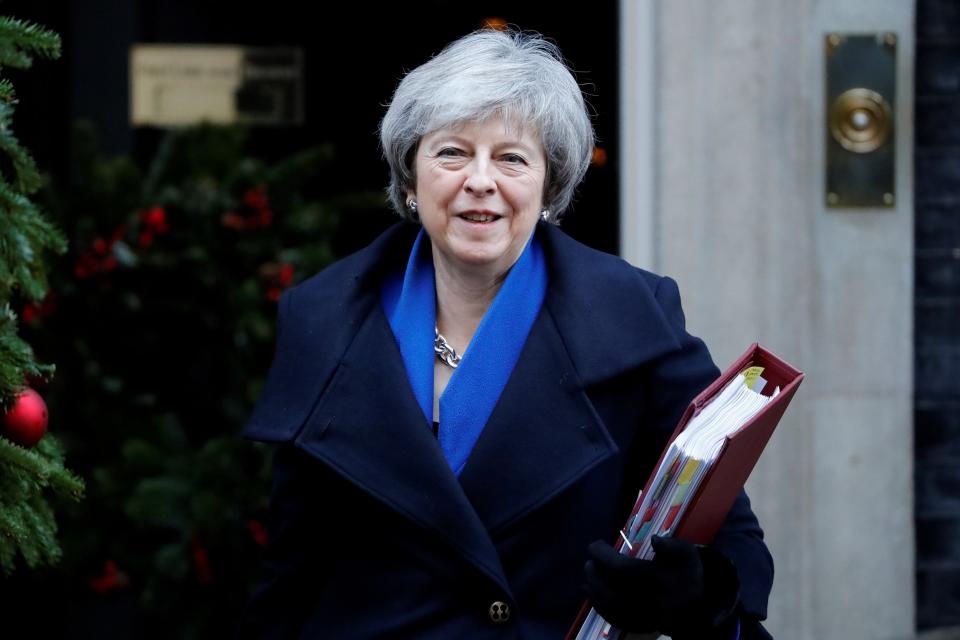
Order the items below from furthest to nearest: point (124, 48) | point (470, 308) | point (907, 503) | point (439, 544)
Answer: point (124, 48)
point (907, 503)
point (470, 308)
point (439, 544)

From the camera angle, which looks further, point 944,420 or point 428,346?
point 944,420

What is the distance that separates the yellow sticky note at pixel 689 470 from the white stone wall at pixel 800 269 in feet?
7.20

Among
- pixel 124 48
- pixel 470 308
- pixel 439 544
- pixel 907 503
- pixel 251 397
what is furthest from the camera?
pixel 124 48

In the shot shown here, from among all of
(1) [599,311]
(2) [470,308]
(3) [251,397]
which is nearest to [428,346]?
(2) [470,308]

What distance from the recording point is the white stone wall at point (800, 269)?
4121mm

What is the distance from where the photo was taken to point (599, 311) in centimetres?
246

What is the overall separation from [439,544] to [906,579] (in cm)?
225

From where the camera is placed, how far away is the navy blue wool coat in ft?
7.72

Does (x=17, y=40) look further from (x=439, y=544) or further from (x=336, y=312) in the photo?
(x=439, y=544)

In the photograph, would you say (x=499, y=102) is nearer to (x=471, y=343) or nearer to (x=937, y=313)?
(x=471, y=343)

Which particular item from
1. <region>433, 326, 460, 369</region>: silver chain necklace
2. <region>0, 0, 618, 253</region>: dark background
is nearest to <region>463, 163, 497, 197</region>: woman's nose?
<region>433, 326, 460, 369</region>: silver chain necklace

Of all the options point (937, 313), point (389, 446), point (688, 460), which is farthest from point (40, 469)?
point (937, 313)

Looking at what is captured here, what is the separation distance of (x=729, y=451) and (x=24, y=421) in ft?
3.72

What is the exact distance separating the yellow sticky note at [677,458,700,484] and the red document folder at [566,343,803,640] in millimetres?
19
